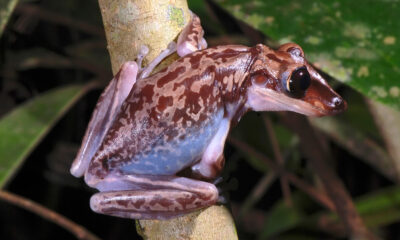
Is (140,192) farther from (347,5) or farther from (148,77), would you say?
(347,5)

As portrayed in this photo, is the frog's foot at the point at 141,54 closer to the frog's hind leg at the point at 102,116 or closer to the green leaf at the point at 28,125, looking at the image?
the frog's hind leg at the point at 102,116

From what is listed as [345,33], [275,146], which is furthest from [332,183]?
[345,33]

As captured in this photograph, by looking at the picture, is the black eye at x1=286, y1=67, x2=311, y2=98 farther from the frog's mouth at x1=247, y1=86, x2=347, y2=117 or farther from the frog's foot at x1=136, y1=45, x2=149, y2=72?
the frog's foot at x1=136, y1=45, x2=149, y2=72

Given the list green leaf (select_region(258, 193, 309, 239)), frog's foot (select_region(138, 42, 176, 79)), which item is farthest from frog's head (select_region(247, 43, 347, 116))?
green leaf (select_region(258, 193, 309, 239))

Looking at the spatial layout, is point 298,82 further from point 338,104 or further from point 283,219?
point 283,219

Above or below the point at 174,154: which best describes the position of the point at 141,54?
above

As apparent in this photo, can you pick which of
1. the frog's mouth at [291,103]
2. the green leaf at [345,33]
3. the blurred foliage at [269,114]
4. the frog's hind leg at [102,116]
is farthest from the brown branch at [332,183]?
the frog's hind leg at [102,116]

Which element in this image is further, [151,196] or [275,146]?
[275,146]

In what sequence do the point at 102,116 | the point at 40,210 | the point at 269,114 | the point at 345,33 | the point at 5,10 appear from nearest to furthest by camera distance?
the point at 102,116, the point at 345,33, the point at 5,10, the point at 40,210, the point at 269,114
